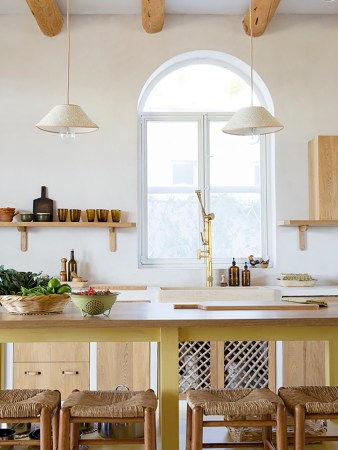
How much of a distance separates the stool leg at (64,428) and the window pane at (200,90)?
3608 mm

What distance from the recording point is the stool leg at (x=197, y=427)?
234cm

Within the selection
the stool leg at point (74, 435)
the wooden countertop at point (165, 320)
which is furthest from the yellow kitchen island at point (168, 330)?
the stool leg at point (74, 435)

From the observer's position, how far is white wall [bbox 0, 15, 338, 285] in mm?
5195

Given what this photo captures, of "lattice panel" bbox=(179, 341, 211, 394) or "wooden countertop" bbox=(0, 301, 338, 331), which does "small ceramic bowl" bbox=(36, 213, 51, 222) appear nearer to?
"lattice panel" bbox=(179, 341, 211, 394)

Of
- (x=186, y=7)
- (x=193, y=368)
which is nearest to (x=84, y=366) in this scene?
(x=193, y=368)

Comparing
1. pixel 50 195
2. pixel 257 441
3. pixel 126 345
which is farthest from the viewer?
pixel 50 195

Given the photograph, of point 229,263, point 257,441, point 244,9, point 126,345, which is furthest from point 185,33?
point 257,441

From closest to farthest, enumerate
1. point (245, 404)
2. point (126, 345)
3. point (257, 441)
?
point (245, 404)
point (257, 441)
point (126, 345)

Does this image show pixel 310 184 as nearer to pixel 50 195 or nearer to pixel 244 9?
pixel 244 9

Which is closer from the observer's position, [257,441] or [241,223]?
[257,441]

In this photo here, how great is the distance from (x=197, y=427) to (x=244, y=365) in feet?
7.40

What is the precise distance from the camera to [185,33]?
533 cm

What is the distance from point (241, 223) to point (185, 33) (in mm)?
1705

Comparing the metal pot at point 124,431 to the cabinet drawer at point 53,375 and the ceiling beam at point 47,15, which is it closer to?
the cabinet drawer at point 53,375
